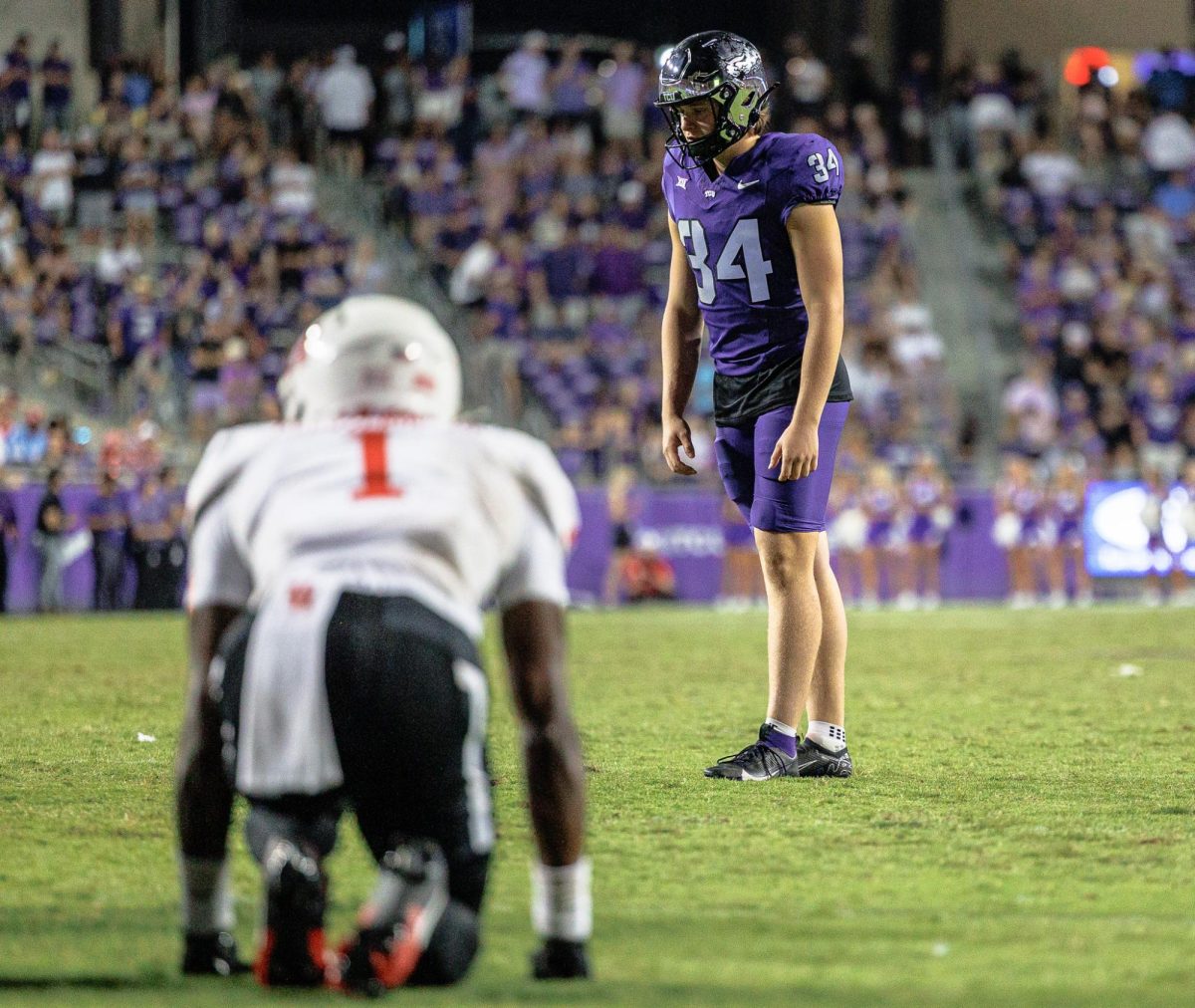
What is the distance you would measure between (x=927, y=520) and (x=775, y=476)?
13779 millimetres

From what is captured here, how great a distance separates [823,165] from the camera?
16.7 ft

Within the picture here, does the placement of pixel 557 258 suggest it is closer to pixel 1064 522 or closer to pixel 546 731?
pixel 1064 522

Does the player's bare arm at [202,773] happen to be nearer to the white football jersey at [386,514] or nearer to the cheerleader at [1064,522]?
the white football jersey at [386,514]

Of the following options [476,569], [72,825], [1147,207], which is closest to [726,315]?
[72,825]

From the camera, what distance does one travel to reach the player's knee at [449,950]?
2693 millimetres

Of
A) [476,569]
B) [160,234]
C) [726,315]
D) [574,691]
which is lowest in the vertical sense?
[574,691]

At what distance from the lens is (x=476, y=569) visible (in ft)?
9.25

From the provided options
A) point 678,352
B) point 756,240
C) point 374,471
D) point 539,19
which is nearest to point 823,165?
point 756,240

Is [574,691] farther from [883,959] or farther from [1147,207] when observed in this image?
[1147,207]

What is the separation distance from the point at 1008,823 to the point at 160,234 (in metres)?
16.5

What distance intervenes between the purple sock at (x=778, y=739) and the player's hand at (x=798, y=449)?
2.30ft

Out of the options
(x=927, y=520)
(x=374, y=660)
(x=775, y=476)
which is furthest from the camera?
(x=927, y=520)

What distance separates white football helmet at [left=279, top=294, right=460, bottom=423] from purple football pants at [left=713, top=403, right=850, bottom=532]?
223cm

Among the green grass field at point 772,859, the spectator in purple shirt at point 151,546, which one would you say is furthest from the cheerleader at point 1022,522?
the green grass field at point 772,859
